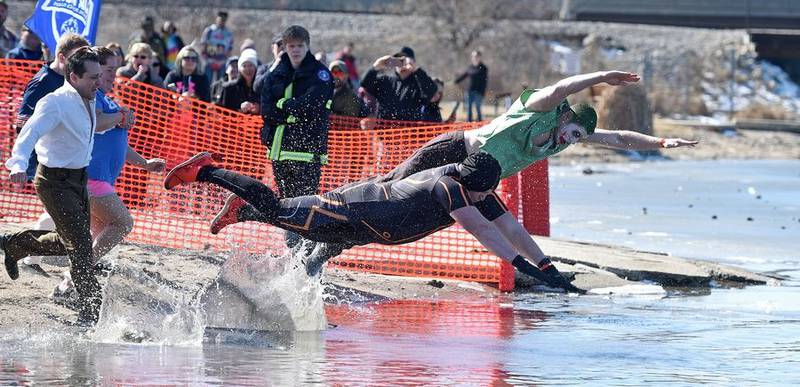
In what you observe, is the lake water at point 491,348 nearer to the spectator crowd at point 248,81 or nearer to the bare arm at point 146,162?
the bare arm at point 146,162

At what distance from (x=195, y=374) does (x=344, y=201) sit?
6.63 ft

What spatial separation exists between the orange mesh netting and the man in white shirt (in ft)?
11.8

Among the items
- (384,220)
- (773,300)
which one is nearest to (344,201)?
(384,220)

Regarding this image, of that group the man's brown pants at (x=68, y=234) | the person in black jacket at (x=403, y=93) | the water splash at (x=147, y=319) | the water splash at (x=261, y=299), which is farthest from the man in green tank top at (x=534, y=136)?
the person in black jacket at (x=403, y=93)

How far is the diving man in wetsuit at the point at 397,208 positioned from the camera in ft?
30.5

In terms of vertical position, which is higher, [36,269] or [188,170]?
[188,170]

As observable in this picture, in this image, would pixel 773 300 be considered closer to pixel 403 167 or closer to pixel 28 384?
pixel 403 167

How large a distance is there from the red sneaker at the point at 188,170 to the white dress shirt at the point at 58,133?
961 mm

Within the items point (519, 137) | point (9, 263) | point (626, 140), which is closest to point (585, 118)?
point (519, 137)

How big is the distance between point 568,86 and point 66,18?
15.9 ft

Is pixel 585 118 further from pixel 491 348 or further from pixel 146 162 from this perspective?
pixel 146 162

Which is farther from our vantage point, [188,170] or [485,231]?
[188,170]

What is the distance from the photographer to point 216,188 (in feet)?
44.9

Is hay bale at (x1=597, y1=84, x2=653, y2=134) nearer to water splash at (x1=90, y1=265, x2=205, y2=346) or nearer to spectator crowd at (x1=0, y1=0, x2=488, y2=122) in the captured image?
spectator crowd at (x1=0, y1=0, x2=488, y2=122)
